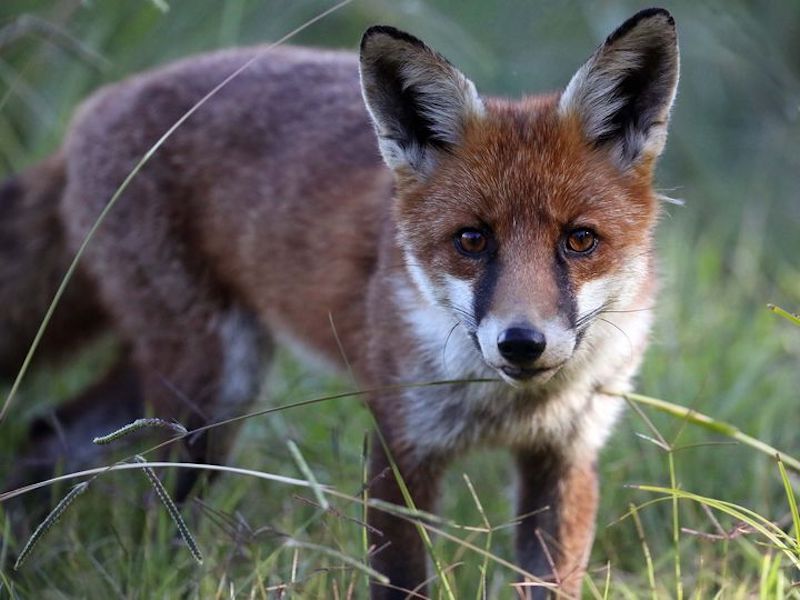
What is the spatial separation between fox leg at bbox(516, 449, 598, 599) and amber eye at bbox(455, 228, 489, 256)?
37.1 inches

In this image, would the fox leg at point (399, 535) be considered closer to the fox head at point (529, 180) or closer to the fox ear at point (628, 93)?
the fox head at point (529, 180)

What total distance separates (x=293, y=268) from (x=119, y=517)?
1.20 meters

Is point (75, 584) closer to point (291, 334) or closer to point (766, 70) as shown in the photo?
point (291, 334)

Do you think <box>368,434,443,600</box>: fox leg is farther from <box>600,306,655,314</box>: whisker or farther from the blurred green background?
<box>600,306,655,314</box>: whisker

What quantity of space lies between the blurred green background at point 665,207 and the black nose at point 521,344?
1306mm

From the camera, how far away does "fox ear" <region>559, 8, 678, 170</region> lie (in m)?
3.22

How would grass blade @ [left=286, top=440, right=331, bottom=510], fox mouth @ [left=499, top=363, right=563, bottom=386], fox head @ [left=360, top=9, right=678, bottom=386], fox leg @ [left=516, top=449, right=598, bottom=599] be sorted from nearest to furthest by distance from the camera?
grass blade @ [left=286, top=440, right=331, bottom=510] < fox mouth @ [left=499, top=363, right=563, bottom=386] < fox head @ [left=360, top=9, right=678, bottom=386] < fox leg @ [left=516, top=449, right=598, bottom=599]

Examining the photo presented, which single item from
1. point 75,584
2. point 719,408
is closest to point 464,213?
point 75,584

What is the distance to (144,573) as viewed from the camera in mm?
3623

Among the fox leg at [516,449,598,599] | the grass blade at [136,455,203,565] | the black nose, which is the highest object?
the black nose

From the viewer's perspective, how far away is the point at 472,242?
3250 mm

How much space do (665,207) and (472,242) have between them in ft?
8.62

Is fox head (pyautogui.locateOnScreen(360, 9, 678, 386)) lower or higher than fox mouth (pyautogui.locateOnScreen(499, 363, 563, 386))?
higher

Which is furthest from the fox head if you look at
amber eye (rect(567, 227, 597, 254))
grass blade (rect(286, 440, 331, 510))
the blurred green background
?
the blurred green background
